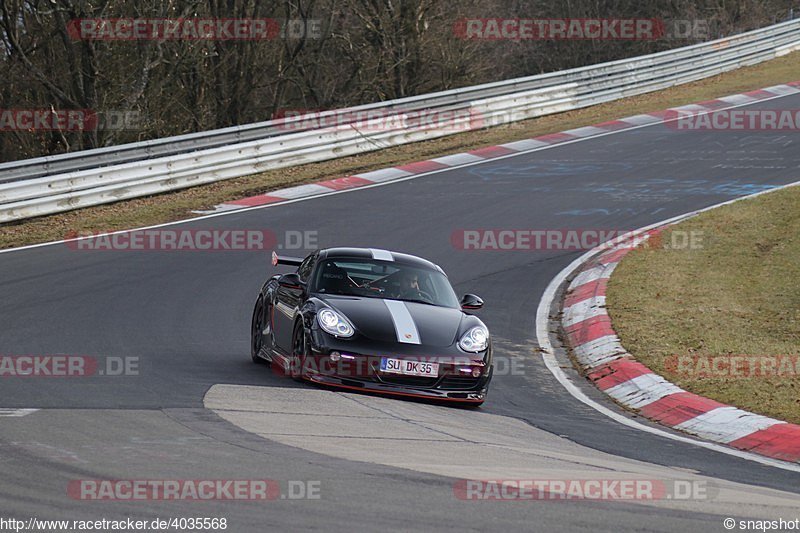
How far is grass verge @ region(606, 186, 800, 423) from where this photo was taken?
10477mm

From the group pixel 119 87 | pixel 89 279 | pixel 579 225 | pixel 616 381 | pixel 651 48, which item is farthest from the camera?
pixel 651 48

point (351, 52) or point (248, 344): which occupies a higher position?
point (351, 52)

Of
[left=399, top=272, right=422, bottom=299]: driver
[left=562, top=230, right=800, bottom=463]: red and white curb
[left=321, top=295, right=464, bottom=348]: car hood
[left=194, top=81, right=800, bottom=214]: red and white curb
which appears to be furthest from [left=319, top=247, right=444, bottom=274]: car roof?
[left=194, top=81, right=800, bottom=214]: red and white curb

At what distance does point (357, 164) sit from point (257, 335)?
12.4 meters

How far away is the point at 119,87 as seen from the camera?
95.8 feet

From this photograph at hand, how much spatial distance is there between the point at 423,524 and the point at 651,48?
43.0 meters

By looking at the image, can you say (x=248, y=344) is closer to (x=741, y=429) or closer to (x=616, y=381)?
(x=616, y=381)

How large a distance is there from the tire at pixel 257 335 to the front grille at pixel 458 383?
2.15 metres

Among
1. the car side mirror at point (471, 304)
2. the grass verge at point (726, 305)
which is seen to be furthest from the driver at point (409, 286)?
the grass verge at point (726, 305)

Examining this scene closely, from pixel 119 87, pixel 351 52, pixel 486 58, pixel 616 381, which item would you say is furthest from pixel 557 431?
pixel 486 58

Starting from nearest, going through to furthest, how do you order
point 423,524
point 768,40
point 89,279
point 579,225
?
point 423,524 < point 89,279 < point 579,225 < point 768,40

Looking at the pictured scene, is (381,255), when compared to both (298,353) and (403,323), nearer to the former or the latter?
(403,323)

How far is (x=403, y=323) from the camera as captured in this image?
9.61 m

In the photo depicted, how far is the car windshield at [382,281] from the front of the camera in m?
10.4
